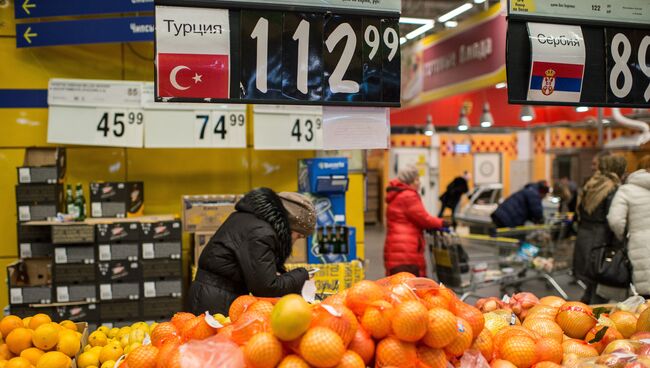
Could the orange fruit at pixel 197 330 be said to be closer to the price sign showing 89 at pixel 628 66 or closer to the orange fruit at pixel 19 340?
the orange fruit at pixel 19 340

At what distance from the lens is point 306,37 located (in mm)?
2559

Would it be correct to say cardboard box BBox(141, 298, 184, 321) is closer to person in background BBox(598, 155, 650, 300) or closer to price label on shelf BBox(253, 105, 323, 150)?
price label on shelf BBox(253, 105, 323, 150)

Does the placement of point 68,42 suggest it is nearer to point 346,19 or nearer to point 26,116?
point 26,116

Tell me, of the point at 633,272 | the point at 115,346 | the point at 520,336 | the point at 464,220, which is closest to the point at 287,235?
the point at 115,346

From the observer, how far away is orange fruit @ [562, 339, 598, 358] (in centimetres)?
217

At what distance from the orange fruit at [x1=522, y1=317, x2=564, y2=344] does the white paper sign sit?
1.06 metres

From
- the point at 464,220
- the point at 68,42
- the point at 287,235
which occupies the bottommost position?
→ the point at 464,220

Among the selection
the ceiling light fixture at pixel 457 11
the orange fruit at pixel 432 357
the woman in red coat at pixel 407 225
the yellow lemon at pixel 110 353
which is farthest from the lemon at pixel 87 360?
the ceiling light fixture at pixel 457 11

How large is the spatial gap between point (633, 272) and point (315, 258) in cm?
269

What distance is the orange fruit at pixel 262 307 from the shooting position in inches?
80.8

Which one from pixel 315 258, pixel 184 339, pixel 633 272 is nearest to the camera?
pixel 184 339

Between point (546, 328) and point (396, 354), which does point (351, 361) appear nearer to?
point (396, 354)

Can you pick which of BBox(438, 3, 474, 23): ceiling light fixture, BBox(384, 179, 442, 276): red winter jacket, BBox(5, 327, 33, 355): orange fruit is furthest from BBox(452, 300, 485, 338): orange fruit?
BBox(438, 3, 474, 23): ceiling light fixture

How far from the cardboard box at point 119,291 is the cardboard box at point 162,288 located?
81 mm
